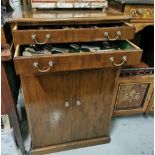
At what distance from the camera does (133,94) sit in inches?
48.8

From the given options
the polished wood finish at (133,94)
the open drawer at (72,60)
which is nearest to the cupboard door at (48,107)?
the open drawer at (72,60)

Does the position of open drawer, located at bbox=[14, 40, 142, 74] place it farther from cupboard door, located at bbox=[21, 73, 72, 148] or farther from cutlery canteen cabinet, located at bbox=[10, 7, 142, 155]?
cupboard door, located at bbox=[21, 73, 72, 148]

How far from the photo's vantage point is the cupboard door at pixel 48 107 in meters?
0.88

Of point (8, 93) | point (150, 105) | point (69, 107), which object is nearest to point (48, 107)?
point (69, 107)

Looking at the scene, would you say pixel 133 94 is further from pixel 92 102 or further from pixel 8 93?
pixel 8 93

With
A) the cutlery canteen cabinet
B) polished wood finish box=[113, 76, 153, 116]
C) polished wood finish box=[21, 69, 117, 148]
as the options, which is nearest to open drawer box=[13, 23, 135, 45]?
the cutlery canteen cabinet

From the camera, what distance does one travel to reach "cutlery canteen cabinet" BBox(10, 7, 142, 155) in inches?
30.4

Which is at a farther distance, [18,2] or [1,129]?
[18,2]

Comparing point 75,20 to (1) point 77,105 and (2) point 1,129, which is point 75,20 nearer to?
(1) point 77,105

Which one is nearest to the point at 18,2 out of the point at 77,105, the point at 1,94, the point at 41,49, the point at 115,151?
the point at 41,49

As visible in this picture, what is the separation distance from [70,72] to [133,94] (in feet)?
1.82

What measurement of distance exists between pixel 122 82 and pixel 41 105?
0.51 m

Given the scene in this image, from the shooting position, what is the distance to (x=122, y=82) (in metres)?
1.16

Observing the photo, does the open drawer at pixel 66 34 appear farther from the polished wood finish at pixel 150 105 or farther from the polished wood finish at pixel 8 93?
the polished wood finish at pixel 150 105
